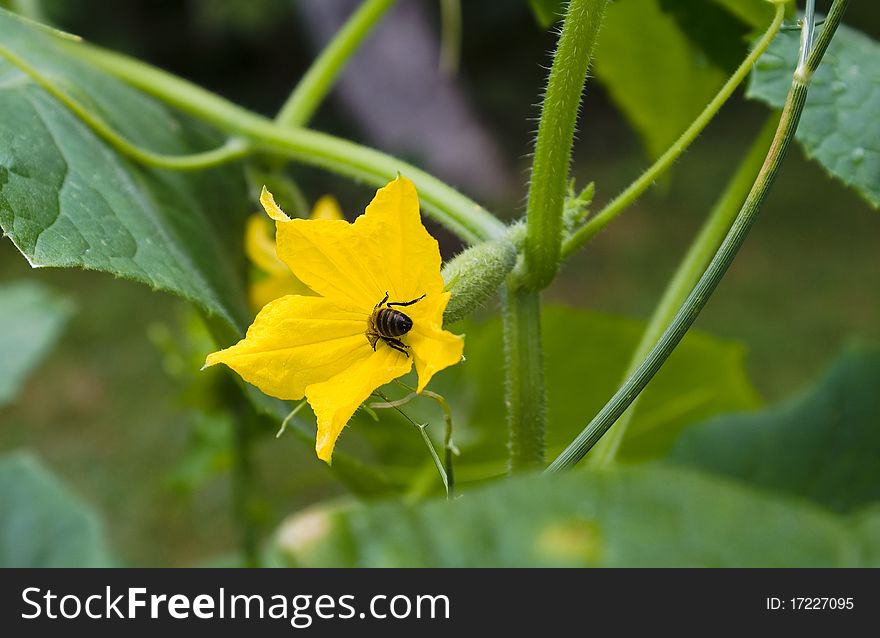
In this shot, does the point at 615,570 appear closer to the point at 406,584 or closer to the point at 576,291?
the point at 406,584

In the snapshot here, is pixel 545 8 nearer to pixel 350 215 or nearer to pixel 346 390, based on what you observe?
pixel 346 390

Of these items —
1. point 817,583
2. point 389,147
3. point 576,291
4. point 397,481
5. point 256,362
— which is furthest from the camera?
point 389,147

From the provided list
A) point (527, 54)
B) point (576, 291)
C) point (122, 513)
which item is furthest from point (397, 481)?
point (527, 54)

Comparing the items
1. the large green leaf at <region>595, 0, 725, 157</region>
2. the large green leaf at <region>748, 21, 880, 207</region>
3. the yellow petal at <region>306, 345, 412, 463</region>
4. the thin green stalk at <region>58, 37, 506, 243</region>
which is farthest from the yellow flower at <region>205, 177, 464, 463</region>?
the large green leaf at <region>595, 0, 725, 157</region>

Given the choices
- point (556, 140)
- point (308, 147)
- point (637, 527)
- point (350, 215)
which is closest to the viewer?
point (637, 527)

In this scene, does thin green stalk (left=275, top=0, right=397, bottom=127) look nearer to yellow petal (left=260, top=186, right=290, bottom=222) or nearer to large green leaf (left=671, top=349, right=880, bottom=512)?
yellow petal (left=260, top=186, right=290, bottom=222)

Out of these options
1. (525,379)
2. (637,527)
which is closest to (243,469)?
(525,379)

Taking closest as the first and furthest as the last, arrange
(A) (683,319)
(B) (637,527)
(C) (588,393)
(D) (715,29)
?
(B) (637,527) < (A) (683,319) < (D) (715,29) < (C) (588,393)
